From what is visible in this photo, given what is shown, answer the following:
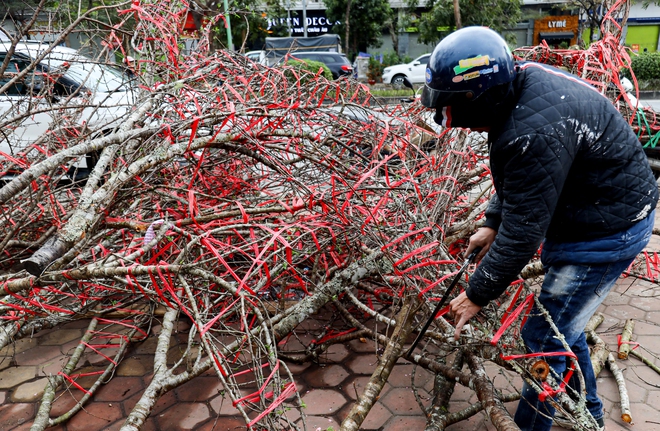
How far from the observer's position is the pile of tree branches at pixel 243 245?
211cm

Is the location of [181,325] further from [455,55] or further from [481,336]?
[455,55]

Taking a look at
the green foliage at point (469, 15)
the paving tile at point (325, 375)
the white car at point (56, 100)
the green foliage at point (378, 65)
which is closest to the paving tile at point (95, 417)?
the paving tile at point (325, 375)

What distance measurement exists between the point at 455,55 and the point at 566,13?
3630 centimetres

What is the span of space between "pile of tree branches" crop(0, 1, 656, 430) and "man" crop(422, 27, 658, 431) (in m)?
0.21

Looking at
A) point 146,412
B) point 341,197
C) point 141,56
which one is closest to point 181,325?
point 146,412

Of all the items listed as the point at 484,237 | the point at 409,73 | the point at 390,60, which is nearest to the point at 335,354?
the point at 484,237

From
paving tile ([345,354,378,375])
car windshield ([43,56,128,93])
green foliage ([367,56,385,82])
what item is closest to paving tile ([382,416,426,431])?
paving tile ([345,354,378,375])

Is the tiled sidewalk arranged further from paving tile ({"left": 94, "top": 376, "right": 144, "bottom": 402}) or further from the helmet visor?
the helmet visor

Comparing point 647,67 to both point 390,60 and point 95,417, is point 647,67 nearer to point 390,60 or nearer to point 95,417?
point 390,60

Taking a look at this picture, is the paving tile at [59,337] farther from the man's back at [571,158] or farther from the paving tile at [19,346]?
the man's back at [571,158]

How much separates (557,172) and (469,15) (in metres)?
21.1

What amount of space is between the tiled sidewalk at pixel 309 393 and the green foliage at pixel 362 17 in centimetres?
2604

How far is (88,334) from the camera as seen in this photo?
3131mm

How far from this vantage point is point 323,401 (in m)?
2.81
